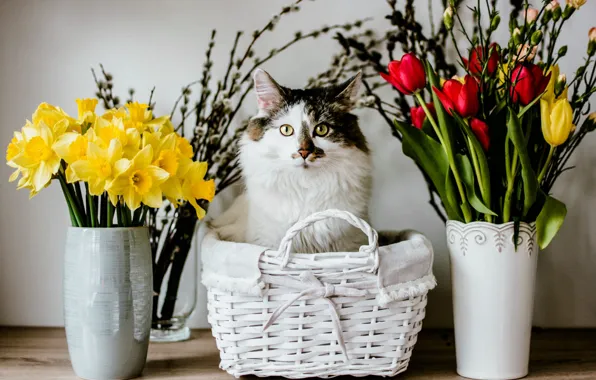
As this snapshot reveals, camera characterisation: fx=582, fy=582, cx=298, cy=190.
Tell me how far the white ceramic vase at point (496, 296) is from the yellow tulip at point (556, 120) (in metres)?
0.15

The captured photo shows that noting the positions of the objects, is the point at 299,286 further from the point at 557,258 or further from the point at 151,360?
the point at 557,258

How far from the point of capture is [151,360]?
1.11 metres

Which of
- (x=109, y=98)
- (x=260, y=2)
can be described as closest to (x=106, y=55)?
(x=109, y=98)

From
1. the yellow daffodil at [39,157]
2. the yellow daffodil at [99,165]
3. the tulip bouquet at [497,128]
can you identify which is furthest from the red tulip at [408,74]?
the yellow daffodil at [39,157]

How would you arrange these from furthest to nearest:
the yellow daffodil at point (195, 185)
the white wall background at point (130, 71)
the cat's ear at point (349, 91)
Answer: the white wall background at point (130, 71), the cat's ear at point (349, 91), the yellow daffodil at point (195, 185)

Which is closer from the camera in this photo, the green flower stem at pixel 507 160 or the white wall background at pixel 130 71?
the green flower stem at pixel 507 160

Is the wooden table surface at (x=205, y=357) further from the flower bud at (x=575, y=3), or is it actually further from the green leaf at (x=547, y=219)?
the flower bud at (x=575, y=3)

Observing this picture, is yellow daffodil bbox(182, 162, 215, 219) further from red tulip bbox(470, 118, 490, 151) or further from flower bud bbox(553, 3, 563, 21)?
flower bud bbox(553, 3, 563, 21)

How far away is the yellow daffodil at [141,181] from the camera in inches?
35.9

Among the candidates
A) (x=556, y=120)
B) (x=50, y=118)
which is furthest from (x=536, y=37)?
(x=50, y=118)

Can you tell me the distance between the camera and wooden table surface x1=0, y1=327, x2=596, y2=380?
1020 mm

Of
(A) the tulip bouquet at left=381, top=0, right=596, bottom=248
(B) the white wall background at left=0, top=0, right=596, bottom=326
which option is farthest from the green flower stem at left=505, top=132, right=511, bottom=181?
(B) the white wall background at left=0, top=0, right=596, bottom=326

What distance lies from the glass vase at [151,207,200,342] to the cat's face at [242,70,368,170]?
0.91 ft

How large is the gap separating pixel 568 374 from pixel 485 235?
0.30 meters
